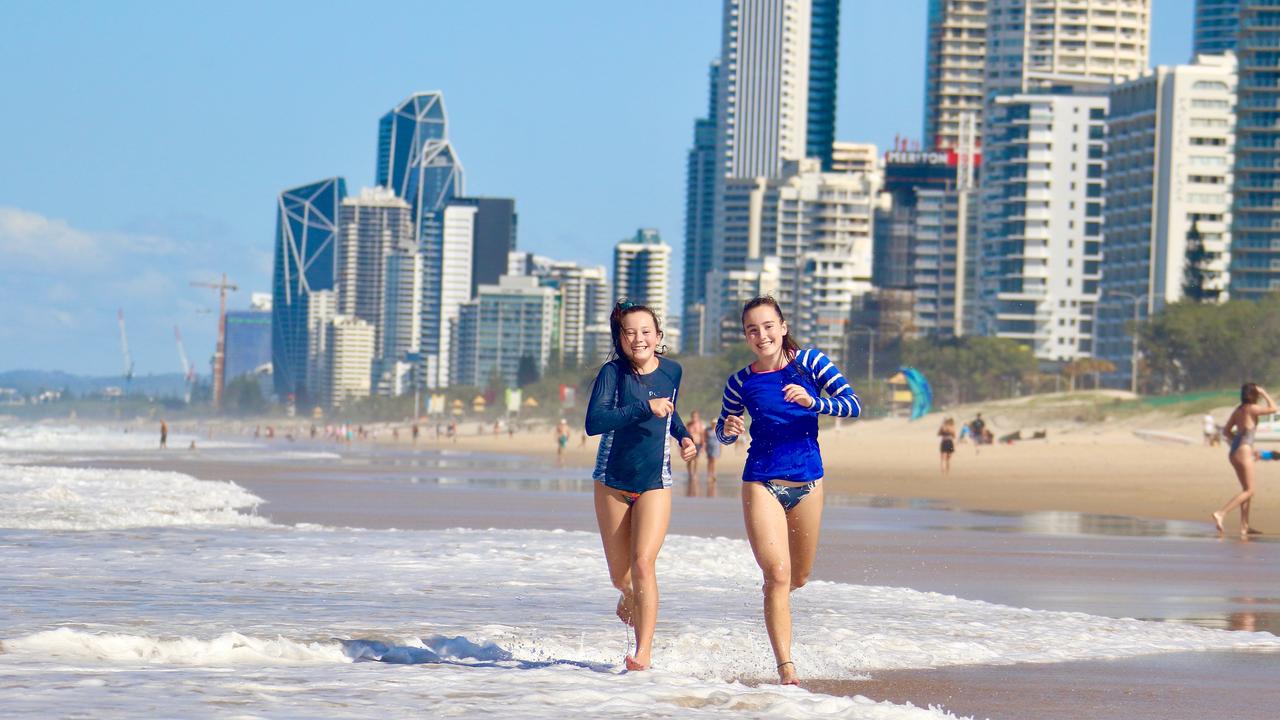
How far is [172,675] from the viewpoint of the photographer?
722 centimetres

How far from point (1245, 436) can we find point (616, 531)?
37.4ft

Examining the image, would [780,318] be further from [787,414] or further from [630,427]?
[630,427]

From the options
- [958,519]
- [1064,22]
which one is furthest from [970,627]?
[1064,22]

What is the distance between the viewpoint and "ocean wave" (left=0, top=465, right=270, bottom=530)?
17.4m

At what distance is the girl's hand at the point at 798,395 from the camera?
7.14m

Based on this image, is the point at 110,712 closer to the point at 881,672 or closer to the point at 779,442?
the point at 779,442

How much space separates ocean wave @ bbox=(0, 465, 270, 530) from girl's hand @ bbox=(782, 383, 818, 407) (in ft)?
35.4

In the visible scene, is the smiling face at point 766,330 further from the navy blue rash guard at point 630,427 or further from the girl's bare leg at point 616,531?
the girl's bare leg at point 616,531

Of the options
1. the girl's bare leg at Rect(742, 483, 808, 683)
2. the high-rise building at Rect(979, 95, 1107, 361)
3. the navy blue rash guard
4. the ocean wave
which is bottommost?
the ocean wave

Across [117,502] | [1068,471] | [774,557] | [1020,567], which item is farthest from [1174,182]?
[774,557]

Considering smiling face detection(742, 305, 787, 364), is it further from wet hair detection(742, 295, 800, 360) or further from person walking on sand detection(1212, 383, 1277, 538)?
person walking on sand detection(1212, 383, 1277, 538)

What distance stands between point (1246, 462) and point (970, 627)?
28.7 feet

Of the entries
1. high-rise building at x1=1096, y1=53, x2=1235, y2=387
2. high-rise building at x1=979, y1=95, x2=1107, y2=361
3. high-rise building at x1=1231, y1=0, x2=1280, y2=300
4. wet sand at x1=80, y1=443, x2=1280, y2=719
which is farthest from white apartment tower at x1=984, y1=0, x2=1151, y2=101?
wet sand at x1=80, y1=443, x2=1280, y2=719

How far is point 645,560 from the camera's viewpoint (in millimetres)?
7395
